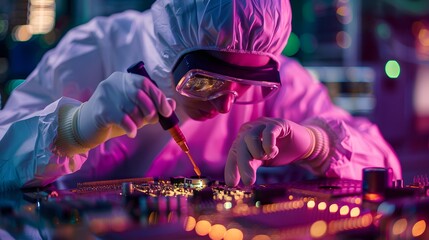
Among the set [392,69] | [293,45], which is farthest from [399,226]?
[392,69]

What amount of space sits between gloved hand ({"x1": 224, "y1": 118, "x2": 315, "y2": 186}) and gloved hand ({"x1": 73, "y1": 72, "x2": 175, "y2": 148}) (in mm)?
345

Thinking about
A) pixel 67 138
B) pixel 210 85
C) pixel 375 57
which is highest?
pixel 210 85

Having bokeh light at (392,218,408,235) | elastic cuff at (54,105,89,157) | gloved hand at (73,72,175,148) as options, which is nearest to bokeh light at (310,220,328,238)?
bokeh light at (392,218,408,235)

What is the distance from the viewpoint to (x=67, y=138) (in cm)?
139

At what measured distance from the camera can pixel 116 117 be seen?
124 centimetres

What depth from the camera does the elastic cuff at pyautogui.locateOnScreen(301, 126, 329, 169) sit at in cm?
177

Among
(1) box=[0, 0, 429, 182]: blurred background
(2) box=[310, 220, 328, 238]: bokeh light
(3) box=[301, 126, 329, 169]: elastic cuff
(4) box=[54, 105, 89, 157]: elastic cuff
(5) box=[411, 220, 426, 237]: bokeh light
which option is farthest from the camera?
(1) box=[0, 0, 429, 182]: blurred background

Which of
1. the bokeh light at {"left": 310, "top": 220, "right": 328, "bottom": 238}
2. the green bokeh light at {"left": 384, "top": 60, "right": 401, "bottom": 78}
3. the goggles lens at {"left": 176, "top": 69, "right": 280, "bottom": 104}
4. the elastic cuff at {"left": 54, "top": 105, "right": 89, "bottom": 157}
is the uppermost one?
the goggles lens at {"left": 176, "top": 69, "right": 280, "bottom": 104}

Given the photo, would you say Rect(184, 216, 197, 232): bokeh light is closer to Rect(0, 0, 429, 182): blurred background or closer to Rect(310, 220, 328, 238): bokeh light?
Rect(310, 220, 328, 238): bokeh light

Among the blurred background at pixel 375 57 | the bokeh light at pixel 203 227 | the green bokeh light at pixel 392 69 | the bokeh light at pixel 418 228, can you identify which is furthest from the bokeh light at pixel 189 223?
the green bokeh light at pixel 392 69

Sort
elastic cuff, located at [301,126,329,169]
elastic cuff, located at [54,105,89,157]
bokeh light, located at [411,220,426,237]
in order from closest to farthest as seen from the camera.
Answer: bokeh light, located at [411,220,426,237] < elastic cuff, located at [54,105,89,157] < elastic cuff, located at [301,126,329,169]

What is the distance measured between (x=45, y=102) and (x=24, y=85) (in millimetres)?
125

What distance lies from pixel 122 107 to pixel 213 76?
35 centimetres

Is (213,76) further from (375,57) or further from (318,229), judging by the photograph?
(375,57)
